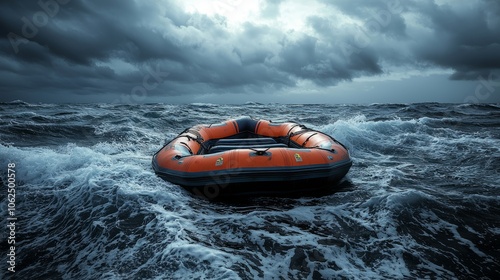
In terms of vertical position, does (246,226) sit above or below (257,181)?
below

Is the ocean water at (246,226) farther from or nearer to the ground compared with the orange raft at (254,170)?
nearer to the ground

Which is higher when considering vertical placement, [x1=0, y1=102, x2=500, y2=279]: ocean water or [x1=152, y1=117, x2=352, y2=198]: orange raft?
[x1=152, y1=117, x2=352, y2=198]: orange raft

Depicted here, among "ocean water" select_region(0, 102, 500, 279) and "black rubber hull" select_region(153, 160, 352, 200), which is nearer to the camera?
"ocean water" select_region(0, 102, 500, 279)

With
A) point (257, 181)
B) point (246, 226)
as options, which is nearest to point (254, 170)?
point (257, 181)

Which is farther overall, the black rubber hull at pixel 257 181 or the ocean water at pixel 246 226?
the black rubber hull at pixel 257 181

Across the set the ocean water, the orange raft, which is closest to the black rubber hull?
the orange raft

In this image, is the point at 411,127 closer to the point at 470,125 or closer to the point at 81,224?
the point at 470,125

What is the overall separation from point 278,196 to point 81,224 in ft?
10.2

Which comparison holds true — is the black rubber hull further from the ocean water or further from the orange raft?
the ocean water

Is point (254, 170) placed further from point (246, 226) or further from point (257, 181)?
point (246, 226)

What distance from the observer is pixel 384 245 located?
3.30 m

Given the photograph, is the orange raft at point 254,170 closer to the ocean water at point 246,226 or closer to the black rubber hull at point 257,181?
the black rubber hull at point 257,181

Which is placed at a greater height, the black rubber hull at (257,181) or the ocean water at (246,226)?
the black rubber hull at (257,181)

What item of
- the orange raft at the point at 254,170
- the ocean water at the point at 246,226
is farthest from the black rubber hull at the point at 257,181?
the ocean water at the point at 246,226
